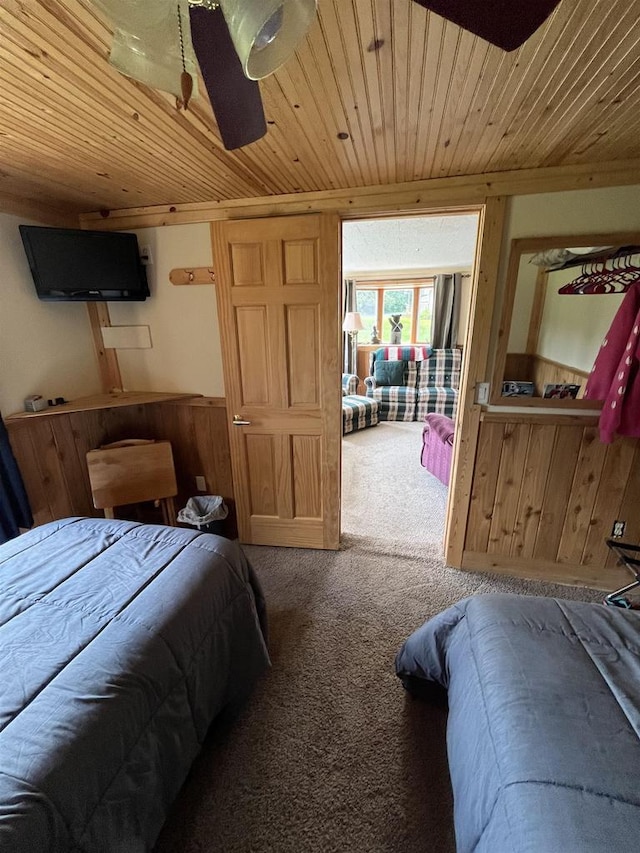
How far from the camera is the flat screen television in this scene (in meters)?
1.97

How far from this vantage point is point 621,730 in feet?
2.68

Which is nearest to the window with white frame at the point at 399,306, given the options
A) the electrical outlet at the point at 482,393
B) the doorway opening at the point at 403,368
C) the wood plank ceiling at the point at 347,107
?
the doorway opening at the point at 403,368

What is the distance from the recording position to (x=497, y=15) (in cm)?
59

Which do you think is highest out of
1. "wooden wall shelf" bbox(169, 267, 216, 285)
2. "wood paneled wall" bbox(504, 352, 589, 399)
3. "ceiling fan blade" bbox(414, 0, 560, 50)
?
"ceiling fan blade" bbox(414, 0, 560, 50)

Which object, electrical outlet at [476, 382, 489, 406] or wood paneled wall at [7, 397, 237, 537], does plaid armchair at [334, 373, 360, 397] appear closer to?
wood paneled wall at [7, 397, 237, 537]

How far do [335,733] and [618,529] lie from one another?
189 cm

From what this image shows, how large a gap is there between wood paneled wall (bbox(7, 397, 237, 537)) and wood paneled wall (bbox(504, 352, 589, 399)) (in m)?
1.81

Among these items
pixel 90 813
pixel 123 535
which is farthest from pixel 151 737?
pixel 123 535

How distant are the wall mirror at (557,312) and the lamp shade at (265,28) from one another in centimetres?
158

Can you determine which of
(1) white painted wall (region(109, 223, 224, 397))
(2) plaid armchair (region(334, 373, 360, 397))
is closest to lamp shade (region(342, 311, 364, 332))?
(2) plaid armchair (region(334, 373, 360, 397))

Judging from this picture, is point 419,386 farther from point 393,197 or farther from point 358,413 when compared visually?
point 393,197

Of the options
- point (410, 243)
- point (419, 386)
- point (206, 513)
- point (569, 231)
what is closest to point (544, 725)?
point (569, 231)

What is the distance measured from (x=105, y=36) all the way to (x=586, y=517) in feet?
9.38

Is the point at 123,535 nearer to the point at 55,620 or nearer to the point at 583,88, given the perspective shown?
the point at 55,620
